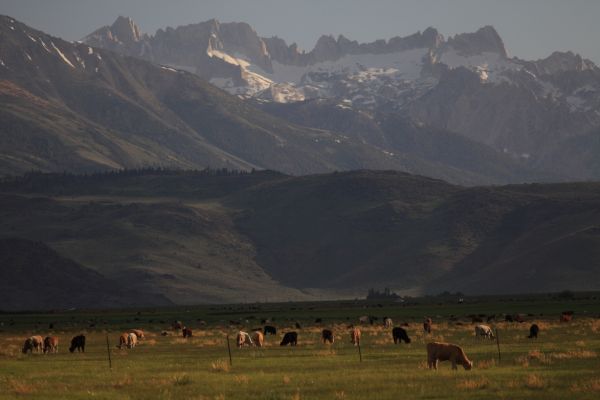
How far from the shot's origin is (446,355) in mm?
56281

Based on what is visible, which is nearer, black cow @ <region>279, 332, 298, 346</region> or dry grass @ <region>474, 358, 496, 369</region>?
dry grass @ <region>474, 358, 496, 369</region>

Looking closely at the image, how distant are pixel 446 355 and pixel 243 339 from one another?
2794 cm

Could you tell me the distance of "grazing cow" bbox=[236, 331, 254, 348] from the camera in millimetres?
81250

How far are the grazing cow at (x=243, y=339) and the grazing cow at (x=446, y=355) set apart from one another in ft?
86.6

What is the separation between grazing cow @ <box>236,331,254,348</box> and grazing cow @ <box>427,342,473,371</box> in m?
26.4

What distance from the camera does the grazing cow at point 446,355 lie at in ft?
183

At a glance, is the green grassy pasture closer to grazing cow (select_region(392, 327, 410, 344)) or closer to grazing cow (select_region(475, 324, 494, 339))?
grazing cow (select_region(475, 324, 494, 339))

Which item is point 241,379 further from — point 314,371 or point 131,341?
point 131,341

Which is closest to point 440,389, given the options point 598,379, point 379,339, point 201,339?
point 598,379

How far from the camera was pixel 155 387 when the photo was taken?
51875 mm

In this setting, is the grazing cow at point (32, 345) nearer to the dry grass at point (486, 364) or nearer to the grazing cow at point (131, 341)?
the grazing cow at point (131, 341)

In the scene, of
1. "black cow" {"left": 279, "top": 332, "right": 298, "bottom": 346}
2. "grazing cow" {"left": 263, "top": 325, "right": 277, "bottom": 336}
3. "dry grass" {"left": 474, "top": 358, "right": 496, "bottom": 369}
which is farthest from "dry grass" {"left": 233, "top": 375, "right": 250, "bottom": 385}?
"grazing cow" {"left": 263, "top": 325, "right": 277, "bottom": 336}

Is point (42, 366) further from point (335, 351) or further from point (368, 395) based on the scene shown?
point (368, 395)

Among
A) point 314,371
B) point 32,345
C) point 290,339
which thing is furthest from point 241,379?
point 32,345
